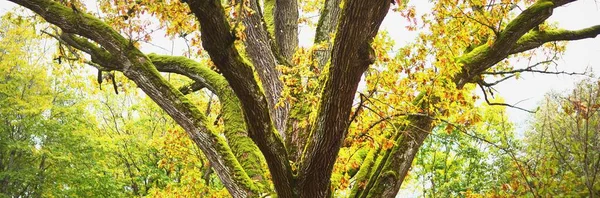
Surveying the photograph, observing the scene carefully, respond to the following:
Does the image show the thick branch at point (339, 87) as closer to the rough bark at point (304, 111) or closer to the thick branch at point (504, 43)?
the rough bark at point (304, 111)

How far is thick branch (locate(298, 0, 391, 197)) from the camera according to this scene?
3.09 metres

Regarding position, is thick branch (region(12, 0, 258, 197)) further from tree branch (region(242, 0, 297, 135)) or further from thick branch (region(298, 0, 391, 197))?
thick branch (region(298, 0, 391, 197))

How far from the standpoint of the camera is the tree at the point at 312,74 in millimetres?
3320

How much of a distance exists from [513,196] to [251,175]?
2.83m

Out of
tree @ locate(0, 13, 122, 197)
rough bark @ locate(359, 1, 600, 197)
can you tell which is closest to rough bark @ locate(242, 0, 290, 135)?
rough bark @ locate(359, 1, 600, 197)

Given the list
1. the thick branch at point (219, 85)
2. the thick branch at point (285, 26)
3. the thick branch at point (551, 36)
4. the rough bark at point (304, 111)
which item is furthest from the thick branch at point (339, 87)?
the thick branch at point (551, 36)

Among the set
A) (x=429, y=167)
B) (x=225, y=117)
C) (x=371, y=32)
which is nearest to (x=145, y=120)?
(x=429, y=167)

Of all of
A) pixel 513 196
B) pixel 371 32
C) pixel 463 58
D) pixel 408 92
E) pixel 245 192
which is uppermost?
pixel 463 58

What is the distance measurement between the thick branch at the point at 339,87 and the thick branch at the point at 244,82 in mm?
207

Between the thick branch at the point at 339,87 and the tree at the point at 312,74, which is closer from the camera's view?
the thick branch at the point at 339,87

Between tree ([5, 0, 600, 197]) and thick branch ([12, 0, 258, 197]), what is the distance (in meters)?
0.01

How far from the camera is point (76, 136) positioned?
17.0m

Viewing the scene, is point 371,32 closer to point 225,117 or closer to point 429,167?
point 225,117

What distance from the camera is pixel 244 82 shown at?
337cm
